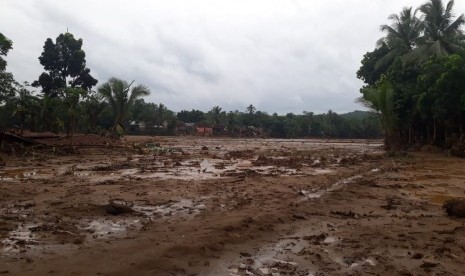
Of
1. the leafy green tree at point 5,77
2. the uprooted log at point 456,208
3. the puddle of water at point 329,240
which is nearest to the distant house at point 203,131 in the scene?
the leafy green tree at point 5,77

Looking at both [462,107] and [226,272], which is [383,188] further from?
[462,107]

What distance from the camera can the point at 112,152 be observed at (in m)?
21.1

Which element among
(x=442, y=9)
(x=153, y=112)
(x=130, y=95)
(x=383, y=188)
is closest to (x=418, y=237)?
(x=383, y=188)

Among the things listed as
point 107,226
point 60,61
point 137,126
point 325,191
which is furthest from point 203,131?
point 107,226

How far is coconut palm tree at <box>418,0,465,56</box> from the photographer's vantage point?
27297 mm

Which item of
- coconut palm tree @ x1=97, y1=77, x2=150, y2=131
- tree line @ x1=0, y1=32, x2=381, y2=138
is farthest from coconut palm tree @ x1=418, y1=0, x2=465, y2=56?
coconut palm tree @ x1=97, y1=77, x2=150, y2=131

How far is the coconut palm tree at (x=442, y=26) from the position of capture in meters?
27.3

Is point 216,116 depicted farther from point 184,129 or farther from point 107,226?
point 107,226

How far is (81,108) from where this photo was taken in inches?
1051

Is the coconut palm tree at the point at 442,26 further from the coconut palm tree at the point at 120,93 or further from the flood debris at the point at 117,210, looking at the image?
the flood debris at the point at 117,210

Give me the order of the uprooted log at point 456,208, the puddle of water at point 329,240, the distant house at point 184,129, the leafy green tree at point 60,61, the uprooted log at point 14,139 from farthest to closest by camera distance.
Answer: the distant house at point 184,129, the leafy green tree at point 60,61, the uprooted log at point 14,139, the uprooted log at point 456,208, the puddle of water at point 329,240

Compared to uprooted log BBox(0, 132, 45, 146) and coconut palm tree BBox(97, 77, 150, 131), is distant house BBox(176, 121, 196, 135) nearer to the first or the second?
coconut palm tree BBox(97, 77, 150, 131)

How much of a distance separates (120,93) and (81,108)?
307 centimetres

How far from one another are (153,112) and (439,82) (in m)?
53.6
